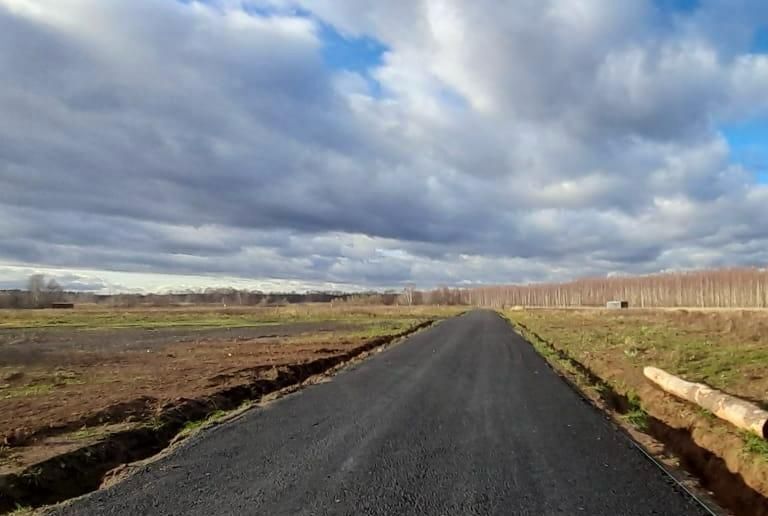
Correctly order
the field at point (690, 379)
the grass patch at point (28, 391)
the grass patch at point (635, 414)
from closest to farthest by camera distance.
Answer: the field at point (690, 379), the grass patch at point (635, 414), the grass patch at point (28, 391)

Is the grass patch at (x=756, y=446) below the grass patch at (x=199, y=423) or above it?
above

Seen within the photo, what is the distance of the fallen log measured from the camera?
9555mm

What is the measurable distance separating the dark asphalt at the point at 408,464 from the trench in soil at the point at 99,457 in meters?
0.93

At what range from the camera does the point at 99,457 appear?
904cm

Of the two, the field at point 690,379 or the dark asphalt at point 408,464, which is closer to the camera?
the dark asphalt at point 408,464

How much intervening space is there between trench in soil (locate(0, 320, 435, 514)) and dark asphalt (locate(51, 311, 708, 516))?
36.7 inches

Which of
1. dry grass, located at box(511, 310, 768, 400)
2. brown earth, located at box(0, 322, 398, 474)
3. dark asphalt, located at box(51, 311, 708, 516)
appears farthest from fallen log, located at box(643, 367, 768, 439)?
brown earth, located at box(0, 322, 398, 474)

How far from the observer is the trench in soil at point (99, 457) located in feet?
24.5

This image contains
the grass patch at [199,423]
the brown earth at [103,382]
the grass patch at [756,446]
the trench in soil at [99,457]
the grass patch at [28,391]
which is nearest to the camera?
the trench in soil at [99,457]

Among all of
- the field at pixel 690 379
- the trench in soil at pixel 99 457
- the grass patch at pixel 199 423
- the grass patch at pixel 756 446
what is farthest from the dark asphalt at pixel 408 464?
the grass patch at pixel 756 446

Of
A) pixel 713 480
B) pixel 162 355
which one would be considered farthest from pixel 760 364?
pixel 162 355

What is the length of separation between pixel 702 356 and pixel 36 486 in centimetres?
1947

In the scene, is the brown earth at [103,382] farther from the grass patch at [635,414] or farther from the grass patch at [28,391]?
the grass patch at [635,414]

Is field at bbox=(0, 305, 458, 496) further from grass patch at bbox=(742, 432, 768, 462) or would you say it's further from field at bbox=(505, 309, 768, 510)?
grass patch at bbox=(742, 432, 768, 462)
